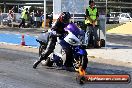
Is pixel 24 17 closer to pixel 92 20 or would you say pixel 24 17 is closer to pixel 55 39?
pixel 92 20

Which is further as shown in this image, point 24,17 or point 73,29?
point 24,17

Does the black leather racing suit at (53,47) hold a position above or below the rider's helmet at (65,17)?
below

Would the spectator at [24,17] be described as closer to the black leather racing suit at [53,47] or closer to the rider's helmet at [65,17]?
the black leather racing suit at [53,47]

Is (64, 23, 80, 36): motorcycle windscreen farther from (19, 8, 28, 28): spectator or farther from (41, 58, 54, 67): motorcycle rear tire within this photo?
(19, 8, 28, 28): spectator

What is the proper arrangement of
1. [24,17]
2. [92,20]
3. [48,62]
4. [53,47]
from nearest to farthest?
[53,47] < [48,62] < [92,20] < [24,17]

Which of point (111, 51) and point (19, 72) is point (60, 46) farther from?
point (111, 51)

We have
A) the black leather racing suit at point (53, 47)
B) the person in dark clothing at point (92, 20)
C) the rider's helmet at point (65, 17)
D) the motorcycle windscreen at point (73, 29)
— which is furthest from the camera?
the person in dark clothing at point (92, 20)

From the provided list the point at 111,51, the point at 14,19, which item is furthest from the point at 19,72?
the point at 14,19

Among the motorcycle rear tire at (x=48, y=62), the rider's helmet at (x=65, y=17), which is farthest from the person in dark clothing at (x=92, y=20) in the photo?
the rider's helmet at (x=65, y=17)

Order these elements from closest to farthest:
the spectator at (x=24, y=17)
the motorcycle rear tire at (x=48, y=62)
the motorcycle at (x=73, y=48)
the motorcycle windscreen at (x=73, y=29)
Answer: the motorcycle at (x=73, y=48) → the motorcycle windscreen at (x=73, y=29) → the motorcycle rear tire at (x=48, y=62) → the spectator at (x=24, y=17)

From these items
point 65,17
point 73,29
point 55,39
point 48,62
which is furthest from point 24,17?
point 73,29

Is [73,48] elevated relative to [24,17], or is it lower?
elevated

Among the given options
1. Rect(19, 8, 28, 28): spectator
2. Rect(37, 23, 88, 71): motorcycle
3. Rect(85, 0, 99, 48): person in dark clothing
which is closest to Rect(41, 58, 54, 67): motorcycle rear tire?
Rect(37, 23, 88, 71): motorcycle

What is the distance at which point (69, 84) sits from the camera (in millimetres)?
10711
